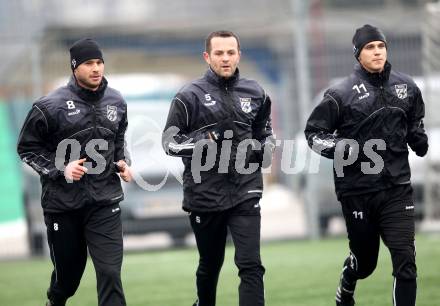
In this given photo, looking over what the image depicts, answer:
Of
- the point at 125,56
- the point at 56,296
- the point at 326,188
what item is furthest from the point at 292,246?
the point at 56,296

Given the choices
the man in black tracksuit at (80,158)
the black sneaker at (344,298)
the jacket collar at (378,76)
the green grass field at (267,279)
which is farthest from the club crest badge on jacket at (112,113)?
the green grass field at (267,279)

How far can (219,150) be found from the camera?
9047 mm

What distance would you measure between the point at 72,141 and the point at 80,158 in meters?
0.16

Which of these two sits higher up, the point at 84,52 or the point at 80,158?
the point at 84,52

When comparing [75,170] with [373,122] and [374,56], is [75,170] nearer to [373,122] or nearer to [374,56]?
[373,122]

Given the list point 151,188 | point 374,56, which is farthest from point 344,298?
point 151,188

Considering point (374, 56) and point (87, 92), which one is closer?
point (87, 92)

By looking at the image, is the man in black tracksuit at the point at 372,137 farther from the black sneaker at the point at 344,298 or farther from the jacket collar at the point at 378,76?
the black sneaker at the point at 344,298

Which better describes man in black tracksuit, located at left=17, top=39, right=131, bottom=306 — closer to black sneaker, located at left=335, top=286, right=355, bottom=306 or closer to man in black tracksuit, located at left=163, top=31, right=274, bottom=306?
man in black tracksuit, located at left=163, top=31, right=274, bottom=306

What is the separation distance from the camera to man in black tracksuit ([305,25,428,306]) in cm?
905

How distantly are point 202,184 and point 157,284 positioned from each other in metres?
4.54

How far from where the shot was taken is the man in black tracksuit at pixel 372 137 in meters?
9.05

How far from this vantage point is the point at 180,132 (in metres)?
9.22

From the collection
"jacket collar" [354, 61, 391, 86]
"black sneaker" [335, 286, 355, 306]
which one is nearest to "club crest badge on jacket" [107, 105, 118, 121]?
"jacket collar" [354, 61, 391, 86]
